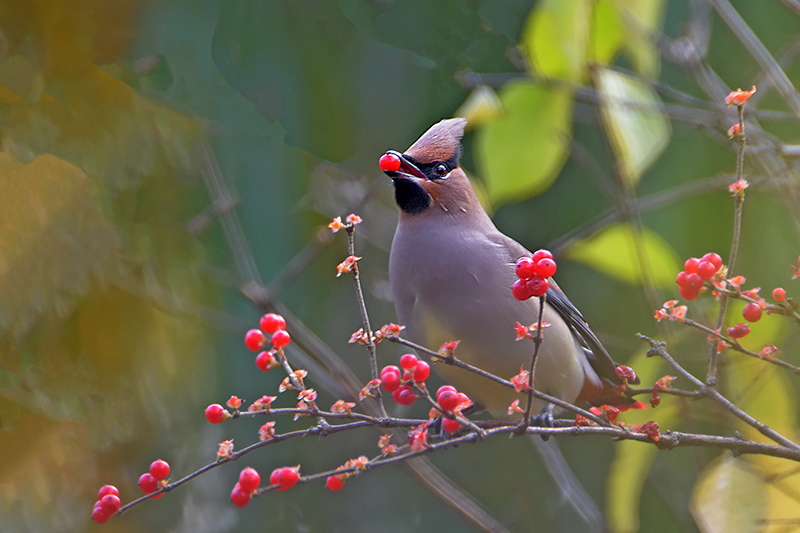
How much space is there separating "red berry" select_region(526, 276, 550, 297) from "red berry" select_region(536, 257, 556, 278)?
14 mm

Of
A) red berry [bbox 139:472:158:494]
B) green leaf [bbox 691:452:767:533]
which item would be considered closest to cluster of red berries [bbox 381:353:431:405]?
red berry [bbox 139:472:158:494]

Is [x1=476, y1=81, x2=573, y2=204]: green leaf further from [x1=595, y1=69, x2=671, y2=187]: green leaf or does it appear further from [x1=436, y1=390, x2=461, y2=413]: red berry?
[x1=436, y1=390, x2=461, y2=413]: red berry

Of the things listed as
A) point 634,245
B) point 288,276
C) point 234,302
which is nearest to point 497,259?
point 634,245

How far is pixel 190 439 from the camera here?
8.16 feet

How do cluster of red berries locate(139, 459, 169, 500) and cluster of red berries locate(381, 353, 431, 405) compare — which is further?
cluster of red berries locate(139, 459, 169, 500)

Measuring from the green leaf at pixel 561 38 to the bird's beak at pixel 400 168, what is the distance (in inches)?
12.2

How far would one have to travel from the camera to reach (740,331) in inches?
46.5

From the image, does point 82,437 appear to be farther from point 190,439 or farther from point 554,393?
point 554,393

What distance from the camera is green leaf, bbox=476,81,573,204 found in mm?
1573

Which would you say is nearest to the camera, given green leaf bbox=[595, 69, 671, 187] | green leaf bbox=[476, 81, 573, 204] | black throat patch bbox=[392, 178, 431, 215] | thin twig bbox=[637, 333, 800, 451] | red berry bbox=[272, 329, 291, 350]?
thin twig bbox=[637, 333, 800, 451]

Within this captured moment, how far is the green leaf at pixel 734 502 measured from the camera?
3.96 feet

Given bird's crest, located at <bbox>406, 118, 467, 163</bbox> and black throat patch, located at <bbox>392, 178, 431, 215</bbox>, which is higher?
bird's crest, located at <bbox>406, 118, 467, 163</bbox>

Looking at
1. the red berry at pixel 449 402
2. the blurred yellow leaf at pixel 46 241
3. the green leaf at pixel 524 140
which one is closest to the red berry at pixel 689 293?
the red berry at pixel 449 402

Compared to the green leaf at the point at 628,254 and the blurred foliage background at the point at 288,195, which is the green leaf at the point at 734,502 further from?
the green leaf at the point at 628,254
